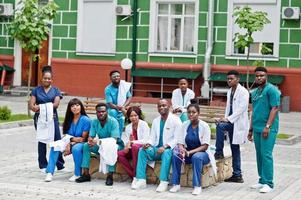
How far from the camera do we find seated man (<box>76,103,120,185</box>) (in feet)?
38.7

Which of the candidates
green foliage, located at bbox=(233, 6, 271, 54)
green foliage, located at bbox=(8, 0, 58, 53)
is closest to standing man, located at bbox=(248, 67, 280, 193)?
green foliage, located at bbox=(233, 6, 271, 54)

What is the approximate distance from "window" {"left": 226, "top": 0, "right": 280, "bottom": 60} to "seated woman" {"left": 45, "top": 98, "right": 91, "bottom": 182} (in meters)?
14.9

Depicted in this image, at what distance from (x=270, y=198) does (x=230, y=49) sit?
55.0 ft

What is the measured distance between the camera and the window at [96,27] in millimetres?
29000

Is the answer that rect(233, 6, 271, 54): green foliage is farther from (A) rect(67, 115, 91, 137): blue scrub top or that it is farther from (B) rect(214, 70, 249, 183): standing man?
(A) rect(67, 115, 91, 137): blue scrub top

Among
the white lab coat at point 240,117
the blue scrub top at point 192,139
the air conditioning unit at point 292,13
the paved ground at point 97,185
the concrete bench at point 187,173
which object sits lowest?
the paved ground at point 97,185

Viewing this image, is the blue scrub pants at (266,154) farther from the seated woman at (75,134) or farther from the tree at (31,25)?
the tree at (31,25)

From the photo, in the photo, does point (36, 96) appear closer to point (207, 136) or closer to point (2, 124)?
point (207, 136)

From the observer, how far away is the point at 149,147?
37.9ft

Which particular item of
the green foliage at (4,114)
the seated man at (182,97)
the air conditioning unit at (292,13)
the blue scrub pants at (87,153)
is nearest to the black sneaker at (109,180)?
the blue scrub pants at (87,153)

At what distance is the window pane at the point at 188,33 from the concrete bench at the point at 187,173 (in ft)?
51.9

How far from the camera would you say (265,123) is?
11.3 m

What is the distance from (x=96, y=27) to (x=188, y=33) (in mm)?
3777

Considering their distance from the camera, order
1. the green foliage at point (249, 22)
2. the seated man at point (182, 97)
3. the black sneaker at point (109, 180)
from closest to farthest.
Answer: the black sneaker at point (109, 180), the seated man at point (182, 97), the green foliage at point (249, 22)
